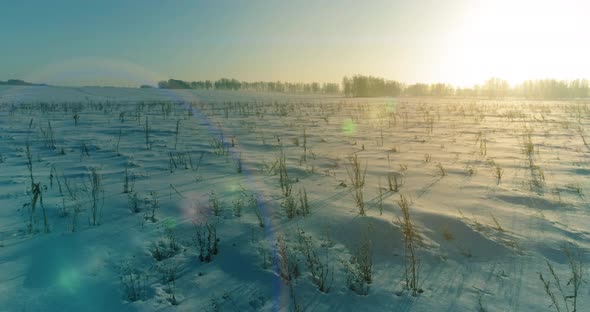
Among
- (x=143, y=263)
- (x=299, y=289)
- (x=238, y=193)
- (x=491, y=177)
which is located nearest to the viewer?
(x=299, y=289)

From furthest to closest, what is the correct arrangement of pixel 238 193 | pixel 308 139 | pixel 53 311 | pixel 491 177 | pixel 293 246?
pixel 308 139, pixel 491 177, pixel 238 193, pixel 293 246, pixel 53 311

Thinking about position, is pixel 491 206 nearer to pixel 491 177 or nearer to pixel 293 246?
pixel 491 177

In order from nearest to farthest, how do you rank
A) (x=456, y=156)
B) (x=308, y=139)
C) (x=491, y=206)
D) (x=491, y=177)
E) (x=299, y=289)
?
1. (x=299, y=289)
2. (x=491, y=206)
3. (x=491, y=177)
4. (x=456, y=156)
5. (x=308, y=139)

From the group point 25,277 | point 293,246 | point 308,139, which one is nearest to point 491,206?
point 293,246

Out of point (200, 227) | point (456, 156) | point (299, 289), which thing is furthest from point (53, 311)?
point (456, 156)

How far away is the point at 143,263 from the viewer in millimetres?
2354

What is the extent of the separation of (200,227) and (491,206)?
293cm

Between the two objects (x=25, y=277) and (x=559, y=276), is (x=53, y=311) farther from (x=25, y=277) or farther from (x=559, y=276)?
(x=559, y=276)

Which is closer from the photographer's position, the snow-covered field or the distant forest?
the snow-covered field

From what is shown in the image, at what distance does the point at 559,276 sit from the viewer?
2240 mm

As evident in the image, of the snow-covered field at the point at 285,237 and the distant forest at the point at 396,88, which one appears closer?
the snow-covered field at the point at 285,237

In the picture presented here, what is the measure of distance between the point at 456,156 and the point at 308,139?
3.40 meters

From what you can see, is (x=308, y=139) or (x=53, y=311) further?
(x=308, y=139)

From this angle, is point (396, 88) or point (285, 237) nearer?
point (285, 237)
